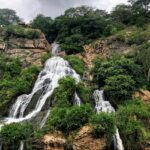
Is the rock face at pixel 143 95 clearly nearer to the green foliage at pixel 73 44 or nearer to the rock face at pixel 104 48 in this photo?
the rock face at pixel 104 48

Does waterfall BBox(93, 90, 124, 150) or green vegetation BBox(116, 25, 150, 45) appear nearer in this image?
waterfall BBox(93, 90, 124, 150)

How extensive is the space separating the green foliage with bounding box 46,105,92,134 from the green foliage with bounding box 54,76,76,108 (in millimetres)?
4087

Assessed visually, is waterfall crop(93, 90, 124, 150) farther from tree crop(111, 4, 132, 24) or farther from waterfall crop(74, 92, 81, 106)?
tree crop(111, 4, 132, 24)

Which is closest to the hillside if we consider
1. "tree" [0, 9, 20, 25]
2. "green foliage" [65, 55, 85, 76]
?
"green foliage" [65, 55, 85, 76]

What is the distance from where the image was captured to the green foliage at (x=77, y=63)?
3655 centimetres

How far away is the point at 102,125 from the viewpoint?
22.6 meters

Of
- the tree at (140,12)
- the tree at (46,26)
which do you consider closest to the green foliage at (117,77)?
the tree at (140,12)

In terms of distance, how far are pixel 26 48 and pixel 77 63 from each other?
8582mm

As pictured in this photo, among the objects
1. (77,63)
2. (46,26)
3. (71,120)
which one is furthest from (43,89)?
(46,26)

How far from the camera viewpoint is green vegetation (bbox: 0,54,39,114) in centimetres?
3175

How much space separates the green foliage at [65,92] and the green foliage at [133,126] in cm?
468

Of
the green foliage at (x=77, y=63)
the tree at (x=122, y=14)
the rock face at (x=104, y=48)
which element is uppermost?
the tree at (x=122, y=14)

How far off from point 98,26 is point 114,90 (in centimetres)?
1758

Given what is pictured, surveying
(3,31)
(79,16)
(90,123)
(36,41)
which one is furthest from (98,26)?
(90,123)
